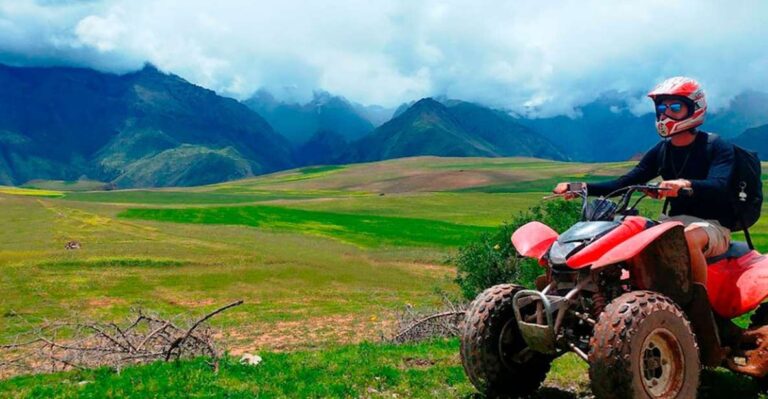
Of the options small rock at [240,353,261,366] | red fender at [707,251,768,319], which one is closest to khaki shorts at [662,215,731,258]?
red fender at [707,251,768,319]

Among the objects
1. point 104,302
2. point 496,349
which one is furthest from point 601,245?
point 104,302

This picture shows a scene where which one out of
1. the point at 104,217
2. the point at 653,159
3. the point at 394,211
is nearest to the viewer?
the point at 653,159

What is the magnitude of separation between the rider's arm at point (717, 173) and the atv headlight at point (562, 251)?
159 cm

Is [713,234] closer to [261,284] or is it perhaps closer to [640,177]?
[640,177]

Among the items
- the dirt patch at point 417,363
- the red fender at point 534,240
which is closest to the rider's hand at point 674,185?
the red fender at point 534,240

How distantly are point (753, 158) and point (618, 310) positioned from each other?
3.06 m

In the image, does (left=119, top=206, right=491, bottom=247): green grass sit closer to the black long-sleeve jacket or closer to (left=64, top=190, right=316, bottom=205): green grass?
(left=64, top=190, right=316, bottom=205): green grass

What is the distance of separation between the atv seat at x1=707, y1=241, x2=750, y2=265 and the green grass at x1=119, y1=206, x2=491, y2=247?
6120cm

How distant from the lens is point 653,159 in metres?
8.27

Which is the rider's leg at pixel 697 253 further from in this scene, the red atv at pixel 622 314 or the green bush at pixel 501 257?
the green bush at pixel 501 257

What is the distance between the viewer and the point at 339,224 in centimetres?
9269

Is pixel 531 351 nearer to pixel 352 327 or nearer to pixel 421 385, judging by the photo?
pixel 421 385

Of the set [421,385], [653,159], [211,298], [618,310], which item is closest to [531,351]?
[618,310]

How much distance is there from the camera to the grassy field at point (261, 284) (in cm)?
951
